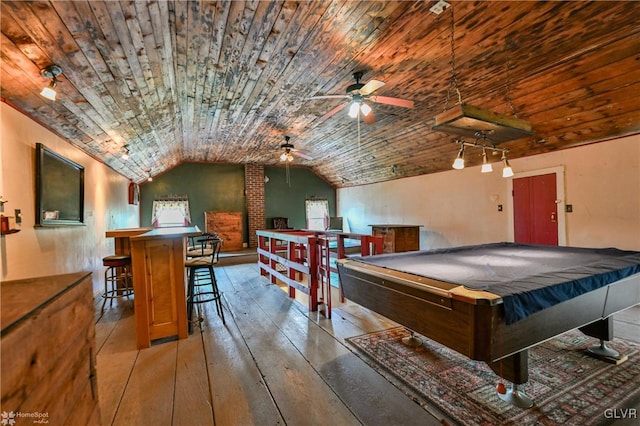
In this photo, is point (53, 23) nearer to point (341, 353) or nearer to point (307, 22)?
point (307, 22)

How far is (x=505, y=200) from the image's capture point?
5414 millimetres

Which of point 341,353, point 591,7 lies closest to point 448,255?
point 341,353

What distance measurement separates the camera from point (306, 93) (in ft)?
13.0

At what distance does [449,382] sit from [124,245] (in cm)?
462

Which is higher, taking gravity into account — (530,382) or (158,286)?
(158,286)

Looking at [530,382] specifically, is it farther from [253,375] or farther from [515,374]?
[253,375]

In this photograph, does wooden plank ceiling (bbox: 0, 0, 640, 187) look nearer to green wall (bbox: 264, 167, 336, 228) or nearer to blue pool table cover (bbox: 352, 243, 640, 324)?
blue pool table cover (bbox: 352, 243, 640, 324)

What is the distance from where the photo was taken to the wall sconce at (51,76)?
7.02ft

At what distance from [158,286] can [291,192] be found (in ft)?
23.5

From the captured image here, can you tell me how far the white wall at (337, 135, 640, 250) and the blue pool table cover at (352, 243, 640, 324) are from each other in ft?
5.52

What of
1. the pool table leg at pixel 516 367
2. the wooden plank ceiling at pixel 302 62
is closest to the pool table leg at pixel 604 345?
the pool table leg at pixel 516 367

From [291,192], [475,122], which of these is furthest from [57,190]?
[291,192]

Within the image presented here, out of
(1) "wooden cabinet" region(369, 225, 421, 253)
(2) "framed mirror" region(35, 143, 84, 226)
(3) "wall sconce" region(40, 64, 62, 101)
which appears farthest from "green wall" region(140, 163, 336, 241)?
(3) "wall sconce" region(40, 64, 62, 101)

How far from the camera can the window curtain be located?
26.9ft
